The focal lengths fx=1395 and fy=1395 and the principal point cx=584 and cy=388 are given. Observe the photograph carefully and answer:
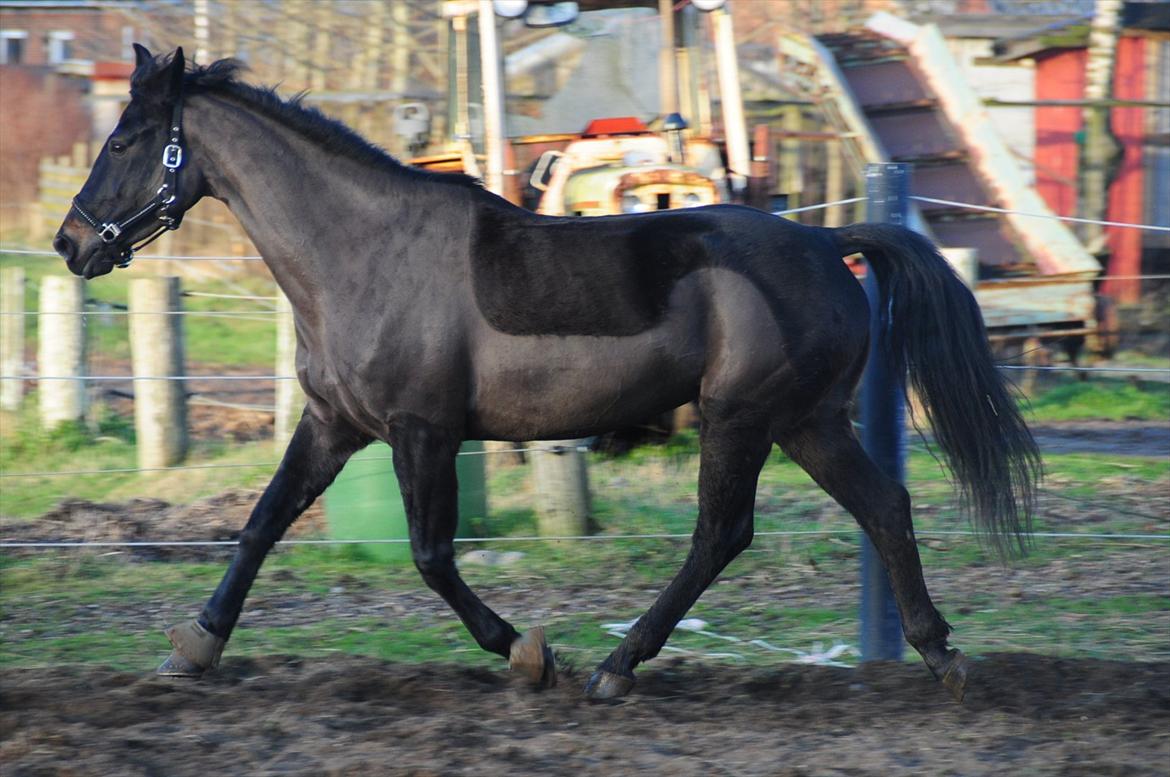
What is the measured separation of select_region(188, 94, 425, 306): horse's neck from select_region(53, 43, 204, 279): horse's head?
0.31ft

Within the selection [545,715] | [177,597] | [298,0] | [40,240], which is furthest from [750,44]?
[545,715]

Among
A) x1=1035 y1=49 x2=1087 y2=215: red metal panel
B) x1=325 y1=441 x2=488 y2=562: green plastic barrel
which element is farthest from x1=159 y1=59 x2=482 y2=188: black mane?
x1=1035 y1=49 x2=1087 y2=215: red metal panel

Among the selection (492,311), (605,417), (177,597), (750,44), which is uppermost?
(750,44)

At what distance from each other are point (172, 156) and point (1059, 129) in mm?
12532

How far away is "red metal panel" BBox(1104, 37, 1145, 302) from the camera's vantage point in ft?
43.8

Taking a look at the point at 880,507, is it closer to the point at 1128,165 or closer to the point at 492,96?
the point at 492,96

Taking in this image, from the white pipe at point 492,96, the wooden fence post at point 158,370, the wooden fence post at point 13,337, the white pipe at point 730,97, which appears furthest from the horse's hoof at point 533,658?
the wooden fence post at point 13,337

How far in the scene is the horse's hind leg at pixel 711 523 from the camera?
4160 millimetres

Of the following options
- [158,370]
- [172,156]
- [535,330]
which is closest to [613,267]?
[535,330]

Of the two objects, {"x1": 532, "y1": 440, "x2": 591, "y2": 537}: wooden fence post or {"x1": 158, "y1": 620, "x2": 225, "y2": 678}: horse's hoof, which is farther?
{"x1": 532, "y1": 440, "x2": 591, "y2": 537}: wooden fence post

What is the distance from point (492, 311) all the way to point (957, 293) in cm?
146

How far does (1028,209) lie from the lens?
1200cm

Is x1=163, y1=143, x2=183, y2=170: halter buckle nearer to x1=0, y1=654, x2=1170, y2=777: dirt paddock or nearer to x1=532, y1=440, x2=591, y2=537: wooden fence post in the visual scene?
x1=0, y1=654, x2=1170, y2=777: dirt paddock

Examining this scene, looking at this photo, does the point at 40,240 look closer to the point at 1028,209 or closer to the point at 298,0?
the point at 298,0
